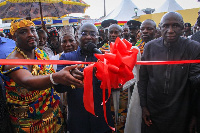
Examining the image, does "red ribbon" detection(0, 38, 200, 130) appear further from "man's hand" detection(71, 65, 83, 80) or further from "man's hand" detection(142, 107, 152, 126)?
"man's hand" detection(142, 107, 152, 126)

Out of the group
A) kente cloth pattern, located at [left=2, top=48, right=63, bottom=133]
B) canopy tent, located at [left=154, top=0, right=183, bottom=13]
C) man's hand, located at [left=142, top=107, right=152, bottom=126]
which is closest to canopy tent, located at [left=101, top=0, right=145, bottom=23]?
canopy tent, located at [left=154, top=0, right=183, bottom=13]

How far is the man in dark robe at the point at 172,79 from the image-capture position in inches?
83.0

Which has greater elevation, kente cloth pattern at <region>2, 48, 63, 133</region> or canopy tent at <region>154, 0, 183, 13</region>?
canopy tent at <region>154, 0, 183, 13</region>

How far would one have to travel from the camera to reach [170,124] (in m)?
2.23

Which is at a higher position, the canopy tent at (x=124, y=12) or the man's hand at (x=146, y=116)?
the canopy tent at (x=124, y=12)

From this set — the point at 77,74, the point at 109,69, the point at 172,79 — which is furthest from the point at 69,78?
the point at 172,79

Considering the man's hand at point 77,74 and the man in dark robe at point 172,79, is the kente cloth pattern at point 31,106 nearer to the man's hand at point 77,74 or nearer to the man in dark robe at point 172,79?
the man's hand at point 77,74

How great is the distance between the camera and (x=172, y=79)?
213 cm

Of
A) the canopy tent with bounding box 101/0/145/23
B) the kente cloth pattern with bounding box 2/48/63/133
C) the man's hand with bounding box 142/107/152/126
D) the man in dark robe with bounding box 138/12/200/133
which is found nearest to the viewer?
the kente cloth pattern with bounding box 2/48/63/133

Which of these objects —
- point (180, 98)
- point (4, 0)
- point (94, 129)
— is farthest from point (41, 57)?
point (4, 0)

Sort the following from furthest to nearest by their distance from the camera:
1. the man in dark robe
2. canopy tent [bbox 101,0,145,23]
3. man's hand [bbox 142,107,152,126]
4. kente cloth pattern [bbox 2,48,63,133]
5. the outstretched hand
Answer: canopy tent [bbox 101,0,145,23] → man's hand [bbox 142,107,152,126] → the man in dark robe → kente cloth pattern [bbox 2,48,63,133] → the outstretched hand

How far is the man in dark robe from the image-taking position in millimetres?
2109

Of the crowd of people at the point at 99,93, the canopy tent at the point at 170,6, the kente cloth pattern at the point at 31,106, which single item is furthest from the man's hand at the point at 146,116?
the canopy tent at the point at 170,6

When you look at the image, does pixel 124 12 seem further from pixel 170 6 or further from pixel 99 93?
pixel 99 93
